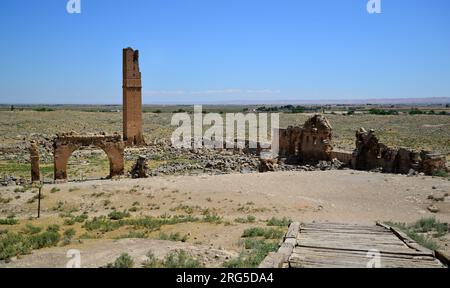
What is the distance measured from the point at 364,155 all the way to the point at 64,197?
1760 centimetres

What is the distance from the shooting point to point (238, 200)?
1780cm

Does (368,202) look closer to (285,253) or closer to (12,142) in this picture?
(285,253)

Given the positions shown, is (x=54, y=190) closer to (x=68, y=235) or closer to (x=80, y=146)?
(x=80, y=146)

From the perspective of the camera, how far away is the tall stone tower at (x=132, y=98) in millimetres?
38812

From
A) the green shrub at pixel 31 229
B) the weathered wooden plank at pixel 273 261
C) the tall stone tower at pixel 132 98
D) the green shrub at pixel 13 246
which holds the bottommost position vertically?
the green shrub at pixel 31 229

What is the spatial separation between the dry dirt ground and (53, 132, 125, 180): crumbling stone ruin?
458cm

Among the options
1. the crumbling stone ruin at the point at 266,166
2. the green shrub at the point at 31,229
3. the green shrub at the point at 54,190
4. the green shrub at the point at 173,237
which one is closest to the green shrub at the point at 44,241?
the green shrub at the point at 31,229

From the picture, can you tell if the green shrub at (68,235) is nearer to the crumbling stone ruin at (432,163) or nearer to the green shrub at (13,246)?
the green shrub at (13,246)

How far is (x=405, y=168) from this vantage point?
2342 centimetres

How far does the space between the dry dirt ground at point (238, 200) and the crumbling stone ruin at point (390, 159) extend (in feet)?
5.90

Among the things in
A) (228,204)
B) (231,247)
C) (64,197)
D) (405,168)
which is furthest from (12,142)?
(231,247)

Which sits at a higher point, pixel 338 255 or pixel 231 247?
pixel 338 255

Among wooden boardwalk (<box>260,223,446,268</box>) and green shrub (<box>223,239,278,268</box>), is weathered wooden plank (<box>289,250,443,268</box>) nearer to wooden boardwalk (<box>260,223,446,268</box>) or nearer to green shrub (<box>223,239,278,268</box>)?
wooden boardwalk (<box>260,223,446,268</box>)
